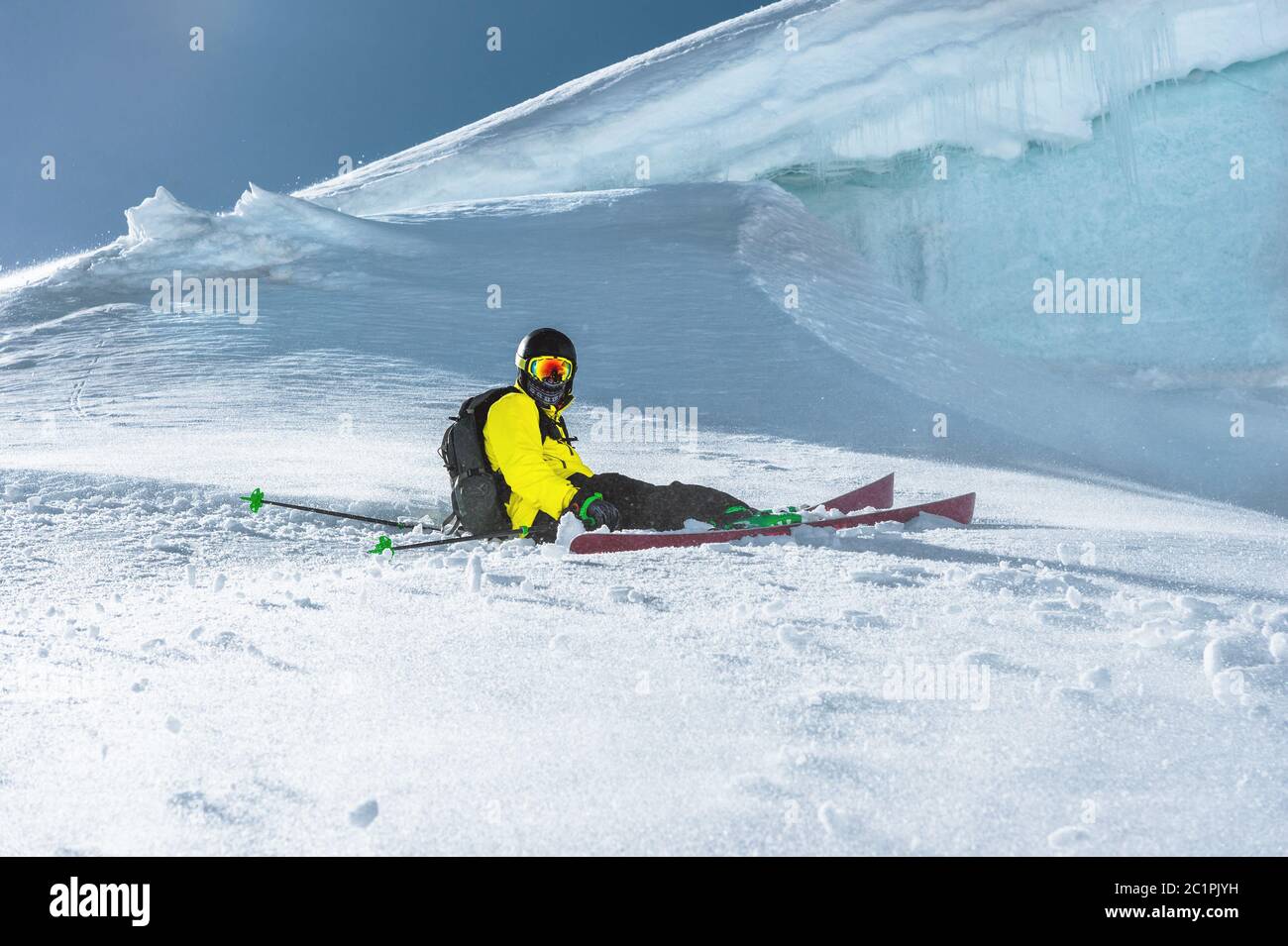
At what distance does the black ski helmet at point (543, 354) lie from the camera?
174 inches

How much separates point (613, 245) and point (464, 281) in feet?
6.76

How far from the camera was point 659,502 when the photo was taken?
448cm

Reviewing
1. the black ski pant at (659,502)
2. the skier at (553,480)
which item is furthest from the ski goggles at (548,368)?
the black ski pant at (659,502)

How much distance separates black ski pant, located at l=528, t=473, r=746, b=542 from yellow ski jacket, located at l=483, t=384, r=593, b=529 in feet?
0.75

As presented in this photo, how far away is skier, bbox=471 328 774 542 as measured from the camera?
4.24 metres

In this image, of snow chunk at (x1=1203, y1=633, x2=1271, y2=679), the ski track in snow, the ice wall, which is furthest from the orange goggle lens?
the ice wall

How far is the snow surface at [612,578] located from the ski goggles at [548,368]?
773mm

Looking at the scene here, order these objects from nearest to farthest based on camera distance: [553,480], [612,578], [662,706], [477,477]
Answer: [662,706]
[612,578]
[553,480]
[477,477]

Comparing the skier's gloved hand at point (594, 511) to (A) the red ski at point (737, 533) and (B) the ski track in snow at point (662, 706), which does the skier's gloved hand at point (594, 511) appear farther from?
(B) the ski track in snow at point (662, 706)

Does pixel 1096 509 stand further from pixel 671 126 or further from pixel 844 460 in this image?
pixel 671 126

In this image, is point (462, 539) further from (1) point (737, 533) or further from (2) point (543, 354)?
(1) point (737, 533)

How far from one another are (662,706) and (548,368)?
7.89 feet

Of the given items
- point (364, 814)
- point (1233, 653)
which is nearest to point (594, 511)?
point (1233, 653)
